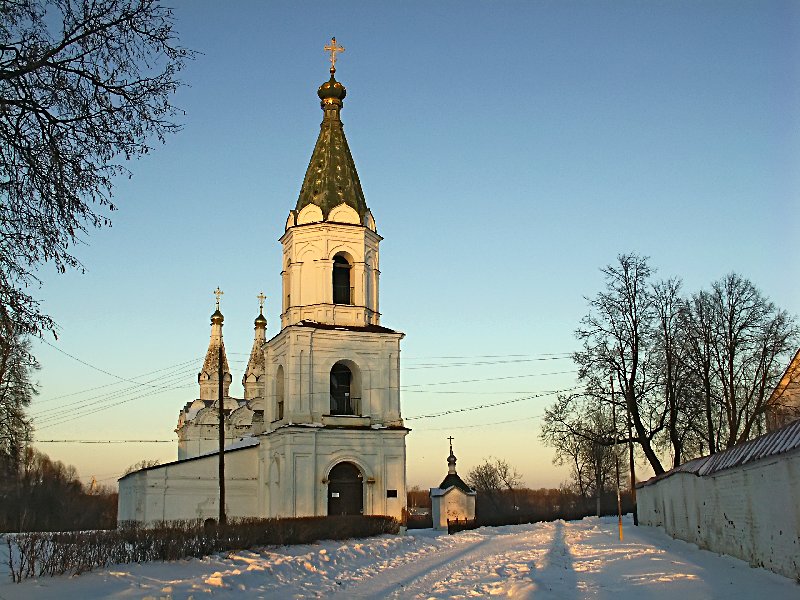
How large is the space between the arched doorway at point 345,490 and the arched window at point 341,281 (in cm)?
645

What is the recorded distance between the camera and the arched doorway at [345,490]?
32.7m

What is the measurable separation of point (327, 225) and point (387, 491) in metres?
10.5

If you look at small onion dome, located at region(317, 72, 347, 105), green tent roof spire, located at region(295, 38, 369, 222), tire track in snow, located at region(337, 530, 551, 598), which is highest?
small onion dome, located at region(317, 72, 347, 105)

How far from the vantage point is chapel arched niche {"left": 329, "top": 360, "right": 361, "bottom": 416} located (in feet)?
112

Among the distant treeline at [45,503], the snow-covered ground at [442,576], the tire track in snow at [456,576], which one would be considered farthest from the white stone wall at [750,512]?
the distant treeline at [45,503]

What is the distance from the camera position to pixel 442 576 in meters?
16.2

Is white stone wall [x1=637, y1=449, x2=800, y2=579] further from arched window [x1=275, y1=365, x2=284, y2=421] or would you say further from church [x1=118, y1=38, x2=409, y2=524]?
arched window [x1=275, y1=365, x2=284, y2=421]

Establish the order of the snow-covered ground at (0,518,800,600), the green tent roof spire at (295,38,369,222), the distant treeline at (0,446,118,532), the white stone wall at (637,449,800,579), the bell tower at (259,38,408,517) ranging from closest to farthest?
the white stone wall at (637,449,800,579)
the snow-covered ground at (0,518,800,600)
the bell tower at (259,38,408,517)
the green tent roof spire at (295,38,369,222)
the distant treeline at (0,446,118,532)

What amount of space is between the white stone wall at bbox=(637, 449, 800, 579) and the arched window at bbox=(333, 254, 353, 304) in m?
16.3

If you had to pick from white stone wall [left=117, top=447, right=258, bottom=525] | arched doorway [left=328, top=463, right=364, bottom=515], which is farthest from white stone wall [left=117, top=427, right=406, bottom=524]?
arched doorway [left=328, top=463, right=364, bottom=515]

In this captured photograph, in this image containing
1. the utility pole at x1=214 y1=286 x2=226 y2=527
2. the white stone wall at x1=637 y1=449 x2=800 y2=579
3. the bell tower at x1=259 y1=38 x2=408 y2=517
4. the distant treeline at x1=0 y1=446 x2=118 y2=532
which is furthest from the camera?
the distant treeline at x1=0 y1=446 x2=118 y2=532

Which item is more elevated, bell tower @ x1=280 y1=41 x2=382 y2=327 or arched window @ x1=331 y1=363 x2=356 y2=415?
bell tower @ x1=280 y1=41 x2=382 y2=327

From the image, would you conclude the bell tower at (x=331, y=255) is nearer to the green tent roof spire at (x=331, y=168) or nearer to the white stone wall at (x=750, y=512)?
the green tent roof spire at (x=331, y=168)

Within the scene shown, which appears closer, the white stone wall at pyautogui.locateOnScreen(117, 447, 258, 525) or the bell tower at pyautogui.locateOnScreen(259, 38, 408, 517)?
the bell tower at pyautogui.locateOnScreen(259, 38, 408, 517)
